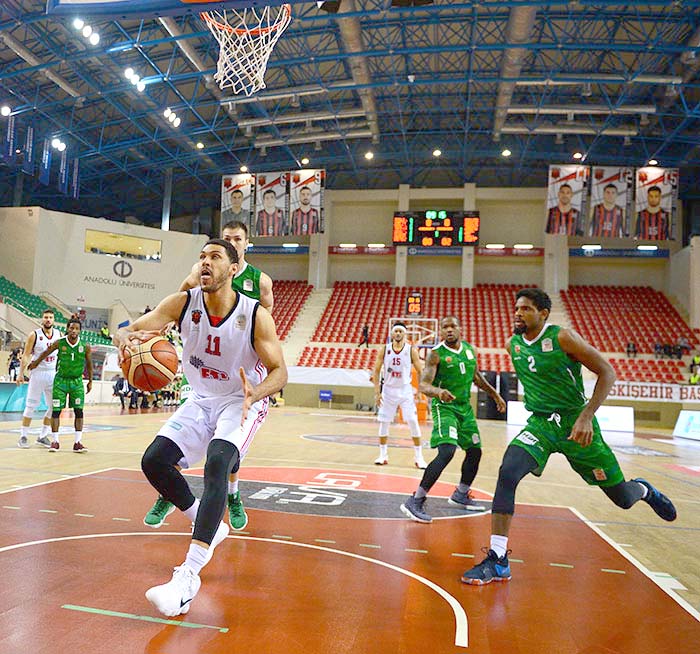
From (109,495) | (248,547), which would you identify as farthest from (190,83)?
(248,547)

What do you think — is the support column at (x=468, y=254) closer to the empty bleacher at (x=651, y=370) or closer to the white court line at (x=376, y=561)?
the empty bleacher at (x=651, y=370)

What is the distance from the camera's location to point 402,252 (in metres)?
29.9

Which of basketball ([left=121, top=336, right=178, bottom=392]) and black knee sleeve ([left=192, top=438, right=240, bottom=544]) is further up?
basketball ([left=121, top=336, right=178, bottom=392])

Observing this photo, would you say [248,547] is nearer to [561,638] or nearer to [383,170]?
[561,638]

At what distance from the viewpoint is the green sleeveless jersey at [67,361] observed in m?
7.87

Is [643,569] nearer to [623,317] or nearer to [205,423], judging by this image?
[205,423]

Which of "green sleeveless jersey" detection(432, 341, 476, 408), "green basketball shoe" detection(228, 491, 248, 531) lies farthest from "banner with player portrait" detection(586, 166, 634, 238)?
"green basketball shoe" detection(228, 491, 248, 531)

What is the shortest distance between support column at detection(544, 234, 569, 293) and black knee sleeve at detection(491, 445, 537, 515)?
2682 cm

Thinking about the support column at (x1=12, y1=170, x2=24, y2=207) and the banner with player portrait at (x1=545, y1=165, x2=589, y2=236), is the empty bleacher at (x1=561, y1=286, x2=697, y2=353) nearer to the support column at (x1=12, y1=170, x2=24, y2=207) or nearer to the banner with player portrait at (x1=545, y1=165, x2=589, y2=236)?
the banner with player portrait at (x1=545, y1=165, x2=589, y2=236)

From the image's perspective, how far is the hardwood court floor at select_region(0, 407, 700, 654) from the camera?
246 centimetres

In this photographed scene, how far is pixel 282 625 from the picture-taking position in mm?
2543

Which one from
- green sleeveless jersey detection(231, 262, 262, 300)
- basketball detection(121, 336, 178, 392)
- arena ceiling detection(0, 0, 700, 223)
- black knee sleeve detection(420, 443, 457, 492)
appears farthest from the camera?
arena ceiling detection(0, 0, 700, 223)

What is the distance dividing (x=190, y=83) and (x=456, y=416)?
21.8m

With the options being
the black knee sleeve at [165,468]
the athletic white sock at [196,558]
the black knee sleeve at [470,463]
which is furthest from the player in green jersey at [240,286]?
the black knee sleeve at [470,463]
